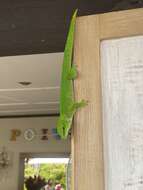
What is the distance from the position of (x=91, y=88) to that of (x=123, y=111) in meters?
0.12

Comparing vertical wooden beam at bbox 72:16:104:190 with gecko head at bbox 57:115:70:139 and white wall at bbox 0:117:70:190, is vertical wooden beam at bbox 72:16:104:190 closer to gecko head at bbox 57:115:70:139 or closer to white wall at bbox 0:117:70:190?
gecko head at bbox 57:115:70:139

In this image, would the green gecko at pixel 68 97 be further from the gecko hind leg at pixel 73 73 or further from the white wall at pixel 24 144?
the white wall at pixel 24 144

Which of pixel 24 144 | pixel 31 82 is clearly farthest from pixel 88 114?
Answer: pixel 24 144

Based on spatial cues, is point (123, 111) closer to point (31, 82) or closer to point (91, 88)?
point (91, 88)

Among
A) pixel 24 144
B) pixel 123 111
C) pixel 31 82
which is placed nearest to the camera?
pixel 123 111

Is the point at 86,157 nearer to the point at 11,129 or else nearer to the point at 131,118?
the point at 131,118

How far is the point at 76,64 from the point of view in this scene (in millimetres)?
975

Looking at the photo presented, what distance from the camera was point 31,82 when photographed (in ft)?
11.1

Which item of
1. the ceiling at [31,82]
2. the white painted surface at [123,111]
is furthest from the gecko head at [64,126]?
the ceiling at [31,82]

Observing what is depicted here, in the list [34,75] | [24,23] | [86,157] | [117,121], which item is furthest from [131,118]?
[34,75]

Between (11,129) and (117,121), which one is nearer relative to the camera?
(117,121)

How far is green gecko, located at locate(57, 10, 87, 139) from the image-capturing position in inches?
37.1

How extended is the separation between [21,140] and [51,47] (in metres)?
3.42

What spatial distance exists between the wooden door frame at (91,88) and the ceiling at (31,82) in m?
1.46
